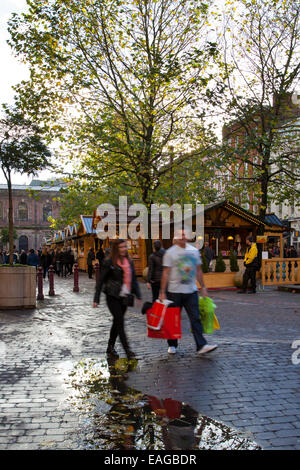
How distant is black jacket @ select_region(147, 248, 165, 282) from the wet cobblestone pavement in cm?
107

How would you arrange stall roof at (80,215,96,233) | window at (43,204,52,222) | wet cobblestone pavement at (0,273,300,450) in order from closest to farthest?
wet cobblestone pavement at (0,273,300,450) < stall roof at (80,215,96,233) < window at (43,204,52,222)

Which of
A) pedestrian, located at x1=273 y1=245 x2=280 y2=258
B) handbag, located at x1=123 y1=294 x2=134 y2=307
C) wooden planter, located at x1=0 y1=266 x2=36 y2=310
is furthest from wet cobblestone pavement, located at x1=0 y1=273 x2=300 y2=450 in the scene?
pedestrian, located at x1=273 y1=245 x2=280 y2=258

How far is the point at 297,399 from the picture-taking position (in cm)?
475

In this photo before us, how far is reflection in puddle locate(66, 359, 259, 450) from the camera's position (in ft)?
12.0

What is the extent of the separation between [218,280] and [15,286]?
29.4ft

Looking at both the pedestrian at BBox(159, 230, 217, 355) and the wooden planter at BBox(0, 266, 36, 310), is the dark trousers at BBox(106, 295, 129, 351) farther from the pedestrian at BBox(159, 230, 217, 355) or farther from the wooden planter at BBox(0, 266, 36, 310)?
the wooden planter at BBox(0, 266, 36, 310)

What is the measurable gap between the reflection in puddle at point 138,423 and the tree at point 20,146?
28.5ft

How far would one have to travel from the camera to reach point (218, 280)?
18.6m

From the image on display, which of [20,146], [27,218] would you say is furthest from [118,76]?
[27,218]

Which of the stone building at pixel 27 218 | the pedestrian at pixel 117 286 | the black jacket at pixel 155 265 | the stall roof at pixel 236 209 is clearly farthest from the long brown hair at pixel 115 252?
the stone building at pixel 27 218

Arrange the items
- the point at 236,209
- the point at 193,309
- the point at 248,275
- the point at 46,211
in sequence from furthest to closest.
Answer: the point at 46,211, the point at 236,209, the point at 248,275, the point at 193,309

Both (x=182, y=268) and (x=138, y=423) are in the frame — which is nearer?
(x=138, y=423)

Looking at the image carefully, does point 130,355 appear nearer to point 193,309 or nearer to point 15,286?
point 193,309
